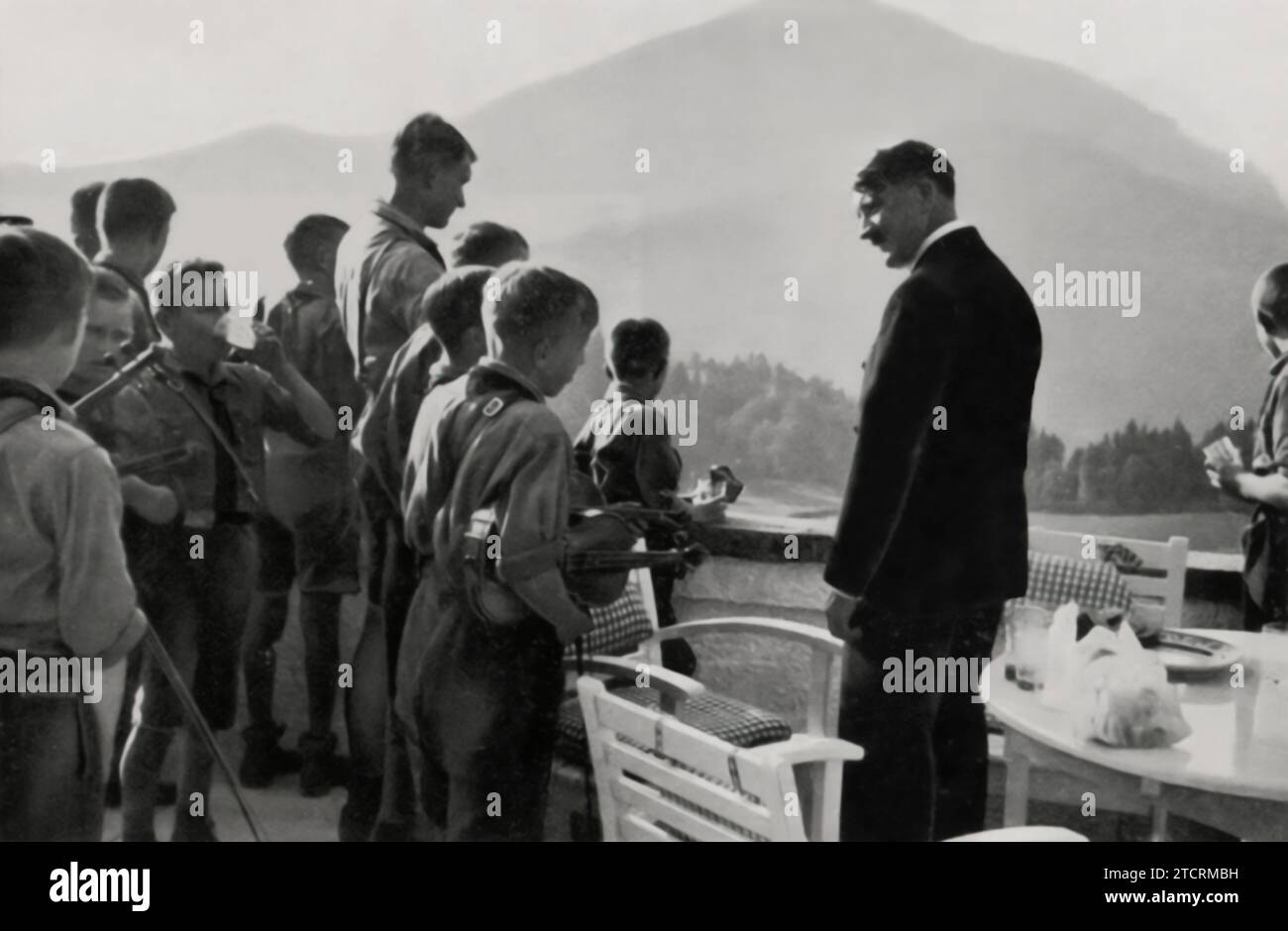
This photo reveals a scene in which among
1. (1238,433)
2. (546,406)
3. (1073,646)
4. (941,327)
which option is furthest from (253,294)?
(1238,433)

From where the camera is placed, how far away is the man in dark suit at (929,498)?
2.05 m

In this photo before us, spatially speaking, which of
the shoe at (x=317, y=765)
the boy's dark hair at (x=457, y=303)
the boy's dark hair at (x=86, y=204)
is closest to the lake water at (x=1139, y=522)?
the boy's dark hair at (x=457, y=303)

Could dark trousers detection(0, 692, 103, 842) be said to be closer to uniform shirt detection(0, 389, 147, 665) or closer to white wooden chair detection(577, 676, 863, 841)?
uniform shirt detection(0, 389, 147, 665)

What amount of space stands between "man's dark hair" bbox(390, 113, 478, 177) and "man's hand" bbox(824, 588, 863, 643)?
3.38ft

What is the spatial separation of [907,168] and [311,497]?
48.3 inches

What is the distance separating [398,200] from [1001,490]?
1199 millimetres

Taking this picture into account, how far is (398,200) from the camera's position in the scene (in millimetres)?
2227

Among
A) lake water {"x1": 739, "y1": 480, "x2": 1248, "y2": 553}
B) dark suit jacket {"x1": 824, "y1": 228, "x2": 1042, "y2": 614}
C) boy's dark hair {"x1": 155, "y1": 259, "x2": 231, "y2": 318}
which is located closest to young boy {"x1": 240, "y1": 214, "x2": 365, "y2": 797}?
boy's dark hair {"x1": 155, "y1": 259, "x2": 231, "y2": 318}

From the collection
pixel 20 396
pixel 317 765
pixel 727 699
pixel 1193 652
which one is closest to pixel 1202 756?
pixel 1193 652

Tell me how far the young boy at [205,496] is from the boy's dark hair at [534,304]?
391 millimetres

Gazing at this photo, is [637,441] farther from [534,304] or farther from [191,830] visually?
[191,830]

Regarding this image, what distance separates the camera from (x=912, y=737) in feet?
6.95
